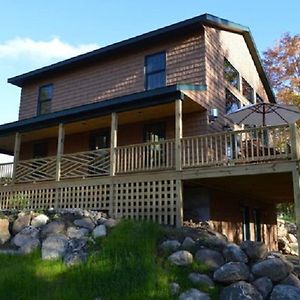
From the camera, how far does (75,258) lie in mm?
9430

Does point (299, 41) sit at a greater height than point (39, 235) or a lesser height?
greater

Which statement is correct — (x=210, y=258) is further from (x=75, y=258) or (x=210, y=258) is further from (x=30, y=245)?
(x=30, y=245)

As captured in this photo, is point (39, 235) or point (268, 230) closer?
point (39, 235)

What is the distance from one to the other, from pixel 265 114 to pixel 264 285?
245 inches

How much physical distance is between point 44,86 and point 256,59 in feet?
35.7

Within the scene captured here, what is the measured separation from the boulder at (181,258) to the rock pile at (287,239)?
587 inches

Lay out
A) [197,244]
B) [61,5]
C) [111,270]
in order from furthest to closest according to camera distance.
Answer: [61,5] < [197,244] < [111,270]

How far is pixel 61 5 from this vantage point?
49.3 feet

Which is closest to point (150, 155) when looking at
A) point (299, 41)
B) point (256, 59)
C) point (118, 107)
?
point (118, 107)

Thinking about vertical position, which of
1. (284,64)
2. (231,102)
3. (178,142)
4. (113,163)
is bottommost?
(113,163)

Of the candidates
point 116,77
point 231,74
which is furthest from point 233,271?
point 231,74

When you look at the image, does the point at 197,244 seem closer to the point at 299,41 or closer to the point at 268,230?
the point at 268,230

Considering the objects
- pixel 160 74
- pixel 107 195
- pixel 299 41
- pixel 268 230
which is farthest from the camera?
pixel 299 41

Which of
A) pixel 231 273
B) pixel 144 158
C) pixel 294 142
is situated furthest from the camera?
pixel 144 158
